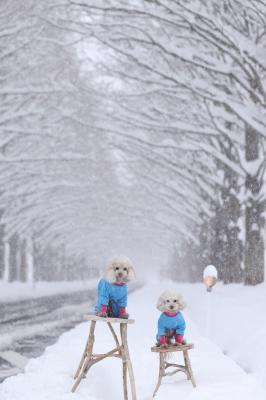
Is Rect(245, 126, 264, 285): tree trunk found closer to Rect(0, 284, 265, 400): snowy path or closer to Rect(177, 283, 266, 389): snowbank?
Rect(177, 283, 266, 389): snowbank

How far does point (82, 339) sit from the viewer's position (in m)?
9.75

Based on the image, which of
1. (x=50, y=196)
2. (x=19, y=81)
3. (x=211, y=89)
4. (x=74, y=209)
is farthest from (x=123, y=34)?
(x=74, y=209)

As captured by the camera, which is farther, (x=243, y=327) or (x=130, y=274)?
(x=243, y=327)

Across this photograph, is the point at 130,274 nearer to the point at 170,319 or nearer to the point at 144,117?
the point at 170,319

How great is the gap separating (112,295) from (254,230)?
939cm

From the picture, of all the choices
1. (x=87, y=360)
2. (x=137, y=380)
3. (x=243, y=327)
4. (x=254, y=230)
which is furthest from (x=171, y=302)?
(x=254, y=230)

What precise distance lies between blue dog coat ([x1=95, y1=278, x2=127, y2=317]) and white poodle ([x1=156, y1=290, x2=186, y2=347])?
42 cm

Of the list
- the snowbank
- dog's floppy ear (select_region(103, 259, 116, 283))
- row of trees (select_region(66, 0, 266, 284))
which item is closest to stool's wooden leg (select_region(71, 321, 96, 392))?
dog's floppy ear (select_region(103, 259, 116, 283))

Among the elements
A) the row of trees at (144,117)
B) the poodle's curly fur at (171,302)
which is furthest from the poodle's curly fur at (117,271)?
the row of trees at (144,117)

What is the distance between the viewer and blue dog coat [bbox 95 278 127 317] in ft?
19.1

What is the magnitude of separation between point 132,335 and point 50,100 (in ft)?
59.1

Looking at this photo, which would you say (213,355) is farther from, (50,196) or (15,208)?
(50,196)

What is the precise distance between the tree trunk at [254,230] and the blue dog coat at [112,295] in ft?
29.0

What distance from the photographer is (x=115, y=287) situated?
19.1 ft
